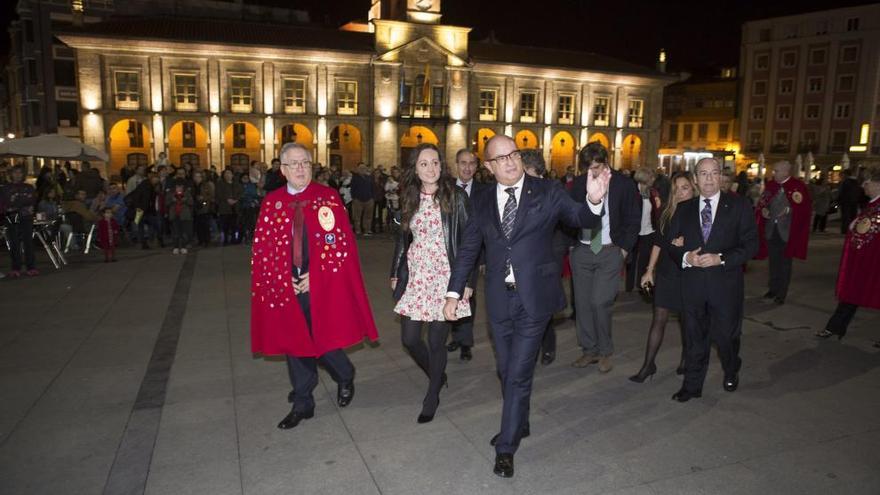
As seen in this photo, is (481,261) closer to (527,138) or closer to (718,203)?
(718,203)

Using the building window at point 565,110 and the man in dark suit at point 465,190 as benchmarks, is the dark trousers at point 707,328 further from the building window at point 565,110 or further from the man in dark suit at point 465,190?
the building window at point 565,110

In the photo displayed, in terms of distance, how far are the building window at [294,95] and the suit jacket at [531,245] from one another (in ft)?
123

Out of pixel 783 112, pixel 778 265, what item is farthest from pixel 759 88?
pixel 778 265

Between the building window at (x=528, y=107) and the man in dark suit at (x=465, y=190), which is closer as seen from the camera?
the man in dark suit at (x=465, y=190)

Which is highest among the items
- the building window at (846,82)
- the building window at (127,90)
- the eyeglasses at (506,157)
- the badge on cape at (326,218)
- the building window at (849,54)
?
the building window at (849,54)

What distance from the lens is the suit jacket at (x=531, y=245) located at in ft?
11.1

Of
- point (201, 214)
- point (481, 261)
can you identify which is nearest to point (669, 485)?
point (481, 261)

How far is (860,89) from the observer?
50750mm

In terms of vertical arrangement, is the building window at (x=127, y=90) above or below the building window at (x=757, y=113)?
below


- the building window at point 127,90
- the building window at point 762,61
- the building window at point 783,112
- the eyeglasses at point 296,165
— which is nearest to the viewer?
the eyeglasses at point 296,165

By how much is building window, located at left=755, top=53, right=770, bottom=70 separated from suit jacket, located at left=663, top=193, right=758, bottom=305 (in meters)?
62.0

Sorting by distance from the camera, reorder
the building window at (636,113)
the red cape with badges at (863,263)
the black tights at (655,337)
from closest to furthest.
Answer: the black tights at (655,337)
the red cape with badges at (863,263)
the building window at (636,113)

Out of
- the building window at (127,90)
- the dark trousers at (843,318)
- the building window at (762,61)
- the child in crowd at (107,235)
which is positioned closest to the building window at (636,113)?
the building window at (762,61)

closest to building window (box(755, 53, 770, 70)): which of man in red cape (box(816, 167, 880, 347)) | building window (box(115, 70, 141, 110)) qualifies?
building window (box(115, 70, 141, 110))
